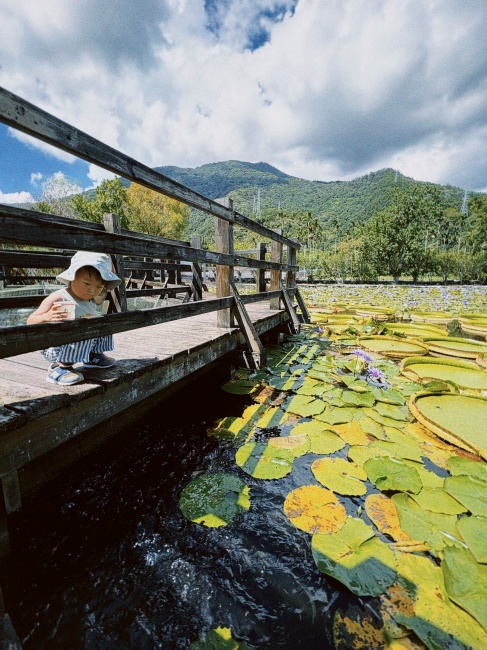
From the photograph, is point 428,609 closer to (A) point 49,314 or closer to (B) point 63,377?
(B) point 63,377

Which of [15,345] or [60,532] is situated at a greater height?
[15,345]

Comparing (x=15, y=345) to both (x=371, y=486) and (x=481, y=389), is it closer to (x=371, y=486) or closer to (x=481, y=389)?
(x=371, y=486)

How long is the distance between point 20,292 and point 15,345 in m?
9.38

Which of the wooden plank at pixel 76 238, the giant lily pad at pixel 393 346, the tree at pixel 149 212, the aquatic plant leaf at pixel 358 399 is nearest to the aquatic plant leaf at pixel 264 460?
the aquatic plant leaf at pixel 358 399

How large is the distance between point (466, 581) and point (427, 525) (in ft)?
1.09

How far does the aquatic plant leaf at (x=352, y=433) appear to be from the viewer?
7.86 ft

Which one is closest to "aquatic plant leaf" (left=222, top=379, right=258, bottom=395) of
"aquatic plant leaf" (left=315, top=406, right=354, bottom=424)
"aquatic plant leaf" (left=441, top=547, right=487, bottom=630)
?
"aquatic plant leaf" (left=315, top=406, right=354, bottom=424)

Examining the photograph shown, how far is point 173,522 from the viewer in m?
1.71

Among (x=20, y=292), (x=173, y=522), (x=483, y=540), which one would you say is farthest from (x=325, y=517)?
(x=20, y=292)

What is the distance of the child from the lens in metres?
1.69

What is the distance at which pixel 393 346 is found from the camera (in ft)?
16.3

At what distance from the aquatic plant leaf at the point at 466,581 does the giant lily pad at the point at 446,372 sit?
240cm

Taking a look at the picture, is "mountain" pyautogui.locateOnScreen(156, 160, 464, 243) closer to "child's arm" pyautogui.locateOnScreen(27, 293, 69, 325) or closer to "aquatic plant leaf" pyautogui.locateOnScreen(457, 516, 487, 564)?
"child's arm" pyautogui.locateOnScreen(27, 293, 69, 325)

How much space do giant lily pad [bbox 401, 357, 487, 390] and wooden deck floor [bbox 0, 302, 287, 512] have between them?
2.61 m
